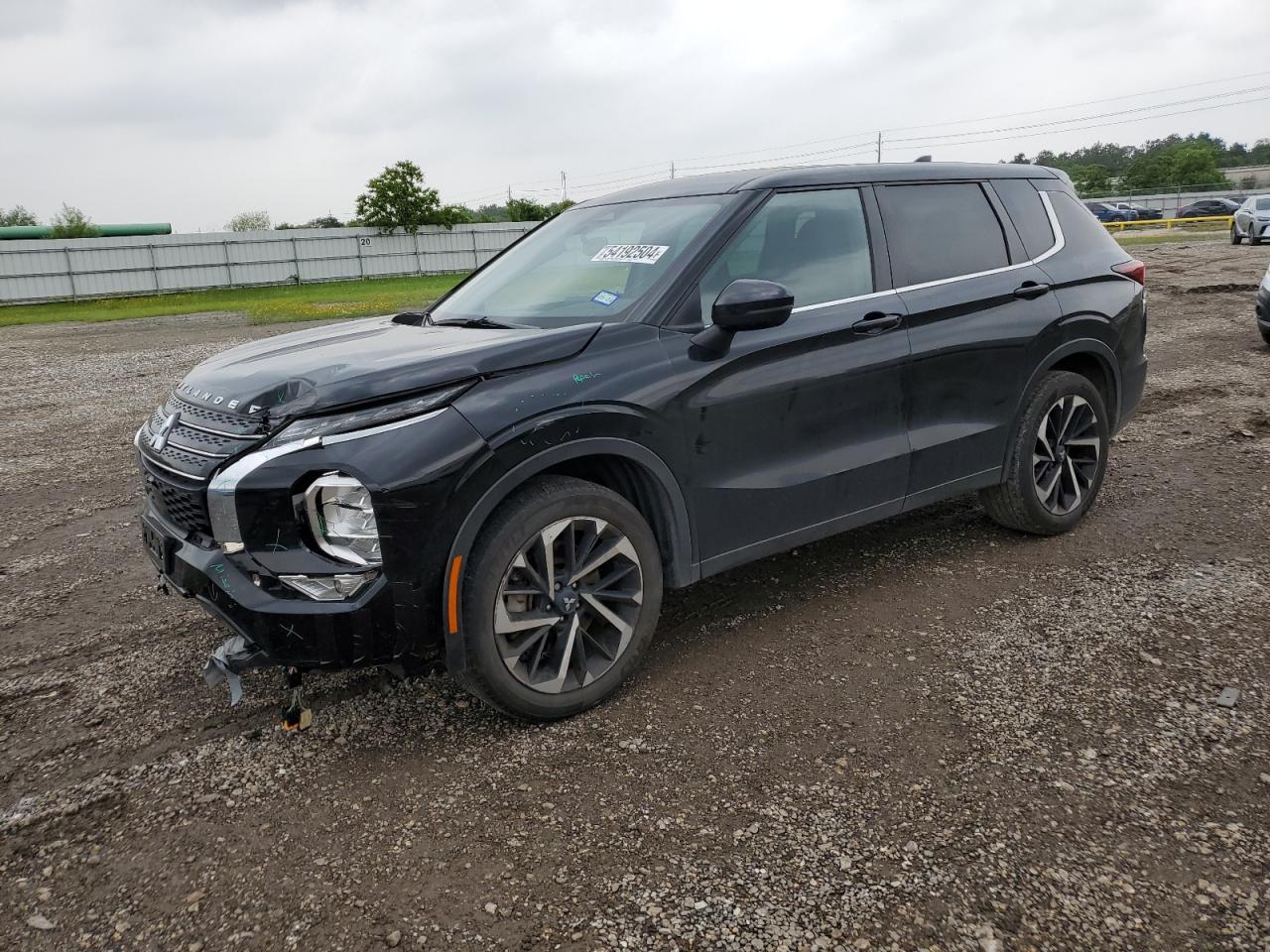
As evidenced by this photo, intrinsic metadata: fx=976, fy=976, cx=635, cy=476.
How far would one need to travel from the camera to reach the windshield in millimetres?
3742

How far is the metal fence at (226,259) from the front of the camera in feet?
115

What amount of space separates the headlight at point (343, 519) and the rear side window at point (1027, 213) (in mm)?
3549

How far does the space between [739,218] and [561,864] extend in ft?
8.03

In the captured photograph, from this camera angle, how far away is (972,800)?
287 cm

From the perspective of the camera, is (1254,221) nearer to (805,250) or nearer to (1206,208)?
(805,250)

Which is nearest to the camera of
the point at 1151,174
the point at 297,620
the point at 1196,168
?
the point at 297,620

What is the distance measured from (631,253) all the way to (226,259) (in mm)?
40447

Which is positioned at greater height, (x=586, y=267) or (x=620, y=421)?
(x=586, y=267)

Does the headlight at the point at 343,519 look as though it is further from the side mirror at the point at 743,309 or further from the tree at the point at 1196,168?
the tree at the point at 1196,168

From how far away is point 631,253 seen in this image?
12.9ft

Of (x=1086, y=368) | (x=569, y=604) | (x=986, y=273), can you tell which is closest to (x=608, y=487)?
(x=569, y=604)

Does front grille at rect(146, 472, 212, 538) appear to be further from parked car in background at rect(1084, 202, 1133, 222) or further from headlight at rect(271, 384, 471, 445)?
parked car in background at rect(1084, 202, 1133, 222)

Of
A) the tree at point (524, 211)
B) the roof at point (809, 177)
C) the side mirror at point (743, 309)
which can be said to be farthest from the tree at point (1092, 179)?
the side mirror at point (743, 309)

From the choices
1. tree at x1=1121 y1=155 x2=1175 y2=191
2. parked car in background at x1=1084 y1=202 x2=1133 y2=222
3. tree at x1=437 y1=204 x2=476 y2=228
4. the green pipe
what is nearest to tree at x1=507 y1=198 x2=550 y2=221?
tree at x1=437 y1=204 x2=476 y2=228
